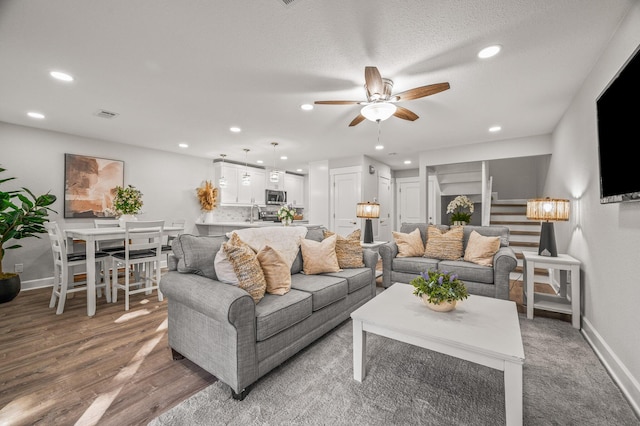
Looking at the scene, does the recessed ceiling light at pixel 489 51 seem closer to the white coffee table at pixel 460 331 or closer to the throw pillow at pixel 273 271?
the white coffee table at pixel 460 331

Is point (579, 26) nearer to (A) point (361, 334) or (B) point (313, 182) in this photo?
(A) point (361, 334)

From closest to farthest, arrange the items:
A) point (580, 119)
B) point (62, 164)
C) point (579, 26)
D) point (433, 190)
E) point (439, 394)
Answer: point (439, 394) → point (579, 26) → point (580, 119) → point (62, 164) → point (433, 190)

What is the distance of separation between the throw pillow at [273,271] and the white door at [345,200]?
4.04 meters

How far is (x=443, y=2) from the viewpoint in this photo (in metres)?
1.70

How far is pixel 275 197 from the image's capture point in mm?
7586

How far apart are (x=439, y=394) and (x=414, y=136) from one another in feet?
13.0

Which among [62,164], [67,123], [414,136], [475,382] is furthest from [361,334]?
[62,164]

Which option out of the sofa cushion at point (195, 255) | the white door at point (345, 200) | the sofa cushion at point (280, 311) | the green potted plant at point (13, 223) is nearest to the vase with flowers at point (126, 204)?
the green potted plant at point (13, 223)

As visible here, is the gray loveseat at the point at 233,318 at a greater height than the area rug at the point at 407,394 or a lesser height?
greater

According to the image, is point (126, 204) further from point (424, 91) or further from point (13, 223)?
point (424, 91)

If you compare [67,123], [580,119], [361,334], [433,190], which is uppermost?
[67,123]

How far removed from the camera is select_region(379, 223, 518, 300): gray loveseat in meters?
3.08

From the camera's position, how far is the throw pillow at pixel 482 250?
334cm

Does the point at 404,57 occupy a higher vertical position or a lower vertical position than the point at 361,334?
higher
